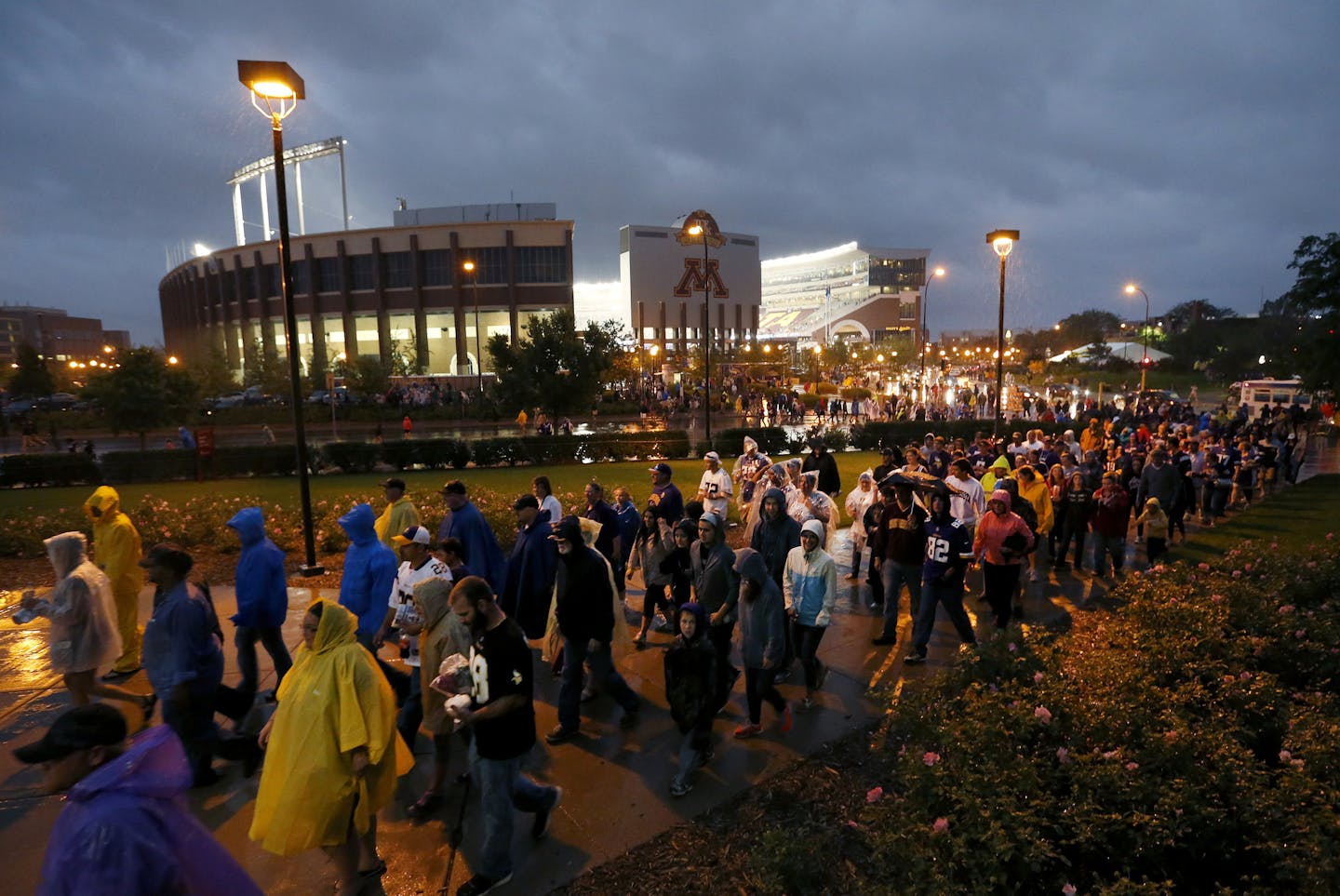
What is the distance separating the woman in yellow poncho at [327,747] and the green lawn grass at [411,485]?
10.0 metres

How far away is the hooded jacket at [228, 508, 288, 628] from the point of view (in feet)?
Answer: 17.5

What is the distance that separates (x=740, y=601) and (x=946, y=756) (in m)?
1.61

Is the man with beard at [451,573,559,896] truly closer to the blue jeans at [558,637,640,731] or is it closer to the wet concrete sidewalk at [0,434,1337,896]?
the wet concrete sidewalk at [0,434,1337,896]

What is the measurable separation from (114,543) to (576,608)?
4.16m

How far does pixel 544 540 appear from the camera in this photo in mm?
5871

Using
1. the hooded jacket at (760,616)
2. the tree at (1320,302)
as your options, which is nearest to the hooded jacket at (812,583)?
the hooded jacket at (760,616)

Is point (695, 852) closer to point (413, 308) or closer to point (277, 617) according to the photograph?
point (277, 617)

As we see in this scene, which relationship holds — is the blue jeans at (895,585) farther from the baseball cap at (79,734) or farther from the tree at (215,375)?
the tree at (215,375)

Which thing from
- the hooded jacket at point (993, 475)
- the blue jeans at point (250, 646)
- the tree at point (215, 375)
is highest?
the tree at point (215, 375)

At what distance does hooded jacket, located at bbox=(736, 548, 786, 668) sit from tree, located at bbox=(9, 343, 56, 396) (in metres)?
55.2

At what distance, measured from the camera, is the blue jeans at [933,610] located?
6.27m

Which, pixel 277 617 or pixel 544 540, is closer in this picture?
pixel 277 617

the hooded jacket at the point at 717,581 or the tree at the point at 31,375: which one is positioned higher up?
the tree at the point at 31,375

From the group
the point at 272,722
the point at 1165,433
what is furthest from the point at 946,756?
the point at 1165,433
